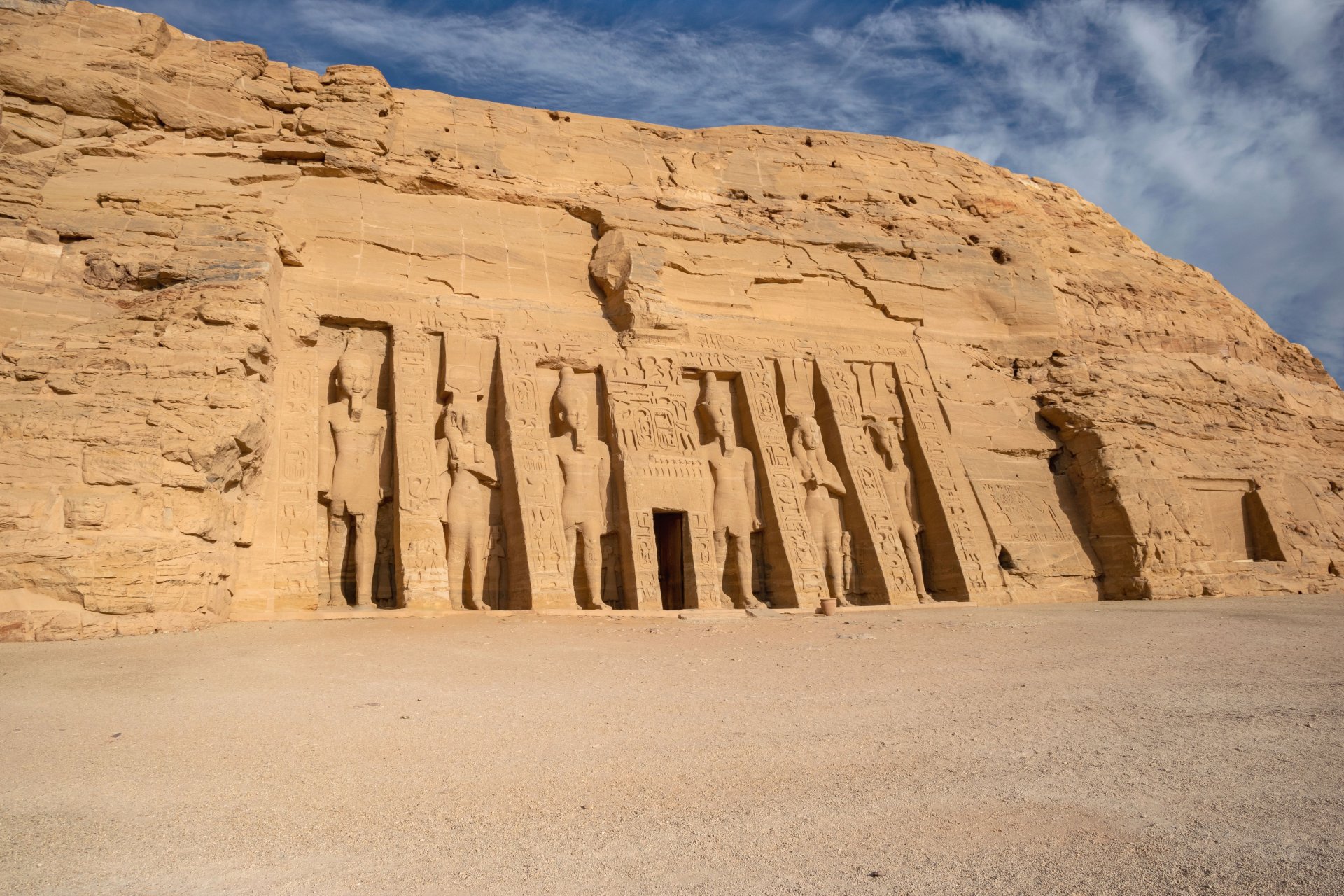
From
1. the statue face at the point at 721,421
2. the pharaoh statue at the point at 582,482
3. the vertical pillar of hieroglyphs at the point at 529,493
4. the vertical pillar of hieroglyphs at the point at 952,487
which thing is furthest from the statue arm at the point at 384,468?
the vertical pillar of hieroglyphs at the point at 952,487

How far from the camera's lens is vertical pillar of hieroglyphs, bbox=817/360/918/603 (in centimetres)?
1193

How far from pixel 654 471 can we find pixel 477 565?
2.46 m

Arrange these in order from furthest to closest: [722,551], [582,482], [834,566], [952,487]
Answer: [952,487] → [834,566] → [722,551] → [582,482]

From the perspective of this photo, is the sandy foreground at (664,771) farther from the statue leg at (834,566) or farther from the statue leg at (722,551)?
the statue leg at (834,566)

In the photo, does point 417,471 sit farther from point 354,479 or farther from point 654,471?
point 654,471

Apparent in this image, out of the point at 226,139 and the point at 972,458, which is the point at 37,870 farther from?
the point at 972,458

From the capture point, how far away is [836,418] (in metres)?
12.8

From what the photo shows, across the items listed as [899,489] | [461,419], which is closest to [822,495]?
[899,489]

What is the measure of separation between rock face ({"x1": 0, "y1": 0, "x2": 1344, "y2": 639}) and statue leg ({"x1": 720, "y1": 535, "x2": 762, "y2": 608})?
0.15 ft

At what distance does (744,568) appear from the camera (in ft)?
37.7

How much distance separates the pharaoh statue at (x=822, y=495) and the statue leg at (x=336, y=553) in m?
5.67

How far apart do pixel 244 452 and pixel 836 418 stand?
7464 millimetres

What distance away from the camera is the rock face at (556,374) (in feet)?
27.5

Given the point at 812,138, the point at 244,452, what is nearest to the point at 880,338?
the point at 812,138
